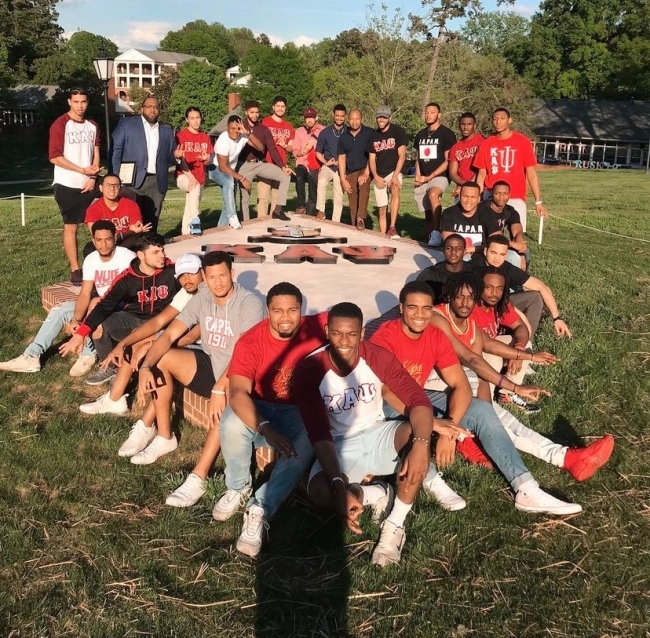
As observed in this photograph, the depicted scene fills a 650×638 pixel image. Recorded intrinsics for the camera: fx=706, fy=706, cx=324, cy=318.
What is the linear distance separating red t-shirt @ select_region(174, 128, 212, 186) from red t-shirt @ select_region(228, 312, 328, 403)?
573 centimetres

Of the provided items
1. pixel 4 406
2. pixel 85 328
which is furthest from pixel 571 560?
pixel 4 406

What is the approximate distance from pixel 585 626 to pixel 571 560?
47 centimetres

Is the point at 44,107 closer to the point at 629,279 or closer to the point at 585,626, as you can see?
the point at 629,279

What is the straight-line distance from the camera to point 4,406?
5.00 metres

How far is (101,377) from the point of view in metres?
5.38

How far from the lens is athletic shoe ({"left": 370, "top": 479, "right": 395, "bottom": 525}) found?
11.7ft

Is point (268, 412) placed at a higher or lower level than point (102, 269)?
lower

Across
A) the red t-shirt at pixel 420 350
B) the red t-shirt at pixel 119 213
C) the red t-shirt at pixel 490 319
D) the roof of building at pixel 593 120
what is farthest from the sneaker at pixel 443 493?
the roof of building at pixel 593 120

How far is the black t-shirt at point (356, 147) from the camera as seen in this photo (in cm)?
984

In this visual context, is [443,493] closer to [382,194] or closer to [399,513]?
[399,513]

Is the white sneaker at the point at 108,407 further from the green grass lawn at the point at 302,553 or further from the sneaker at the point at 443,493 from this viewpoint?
the sneaker at the point at 443,493

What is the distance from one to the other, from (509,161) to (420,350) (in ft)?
15.1

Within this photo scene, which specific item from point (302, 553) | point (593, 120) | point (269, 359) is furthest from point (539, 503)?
point (593, 120)

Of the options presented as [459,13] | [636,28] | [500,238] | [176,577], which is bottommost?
[176,577]
